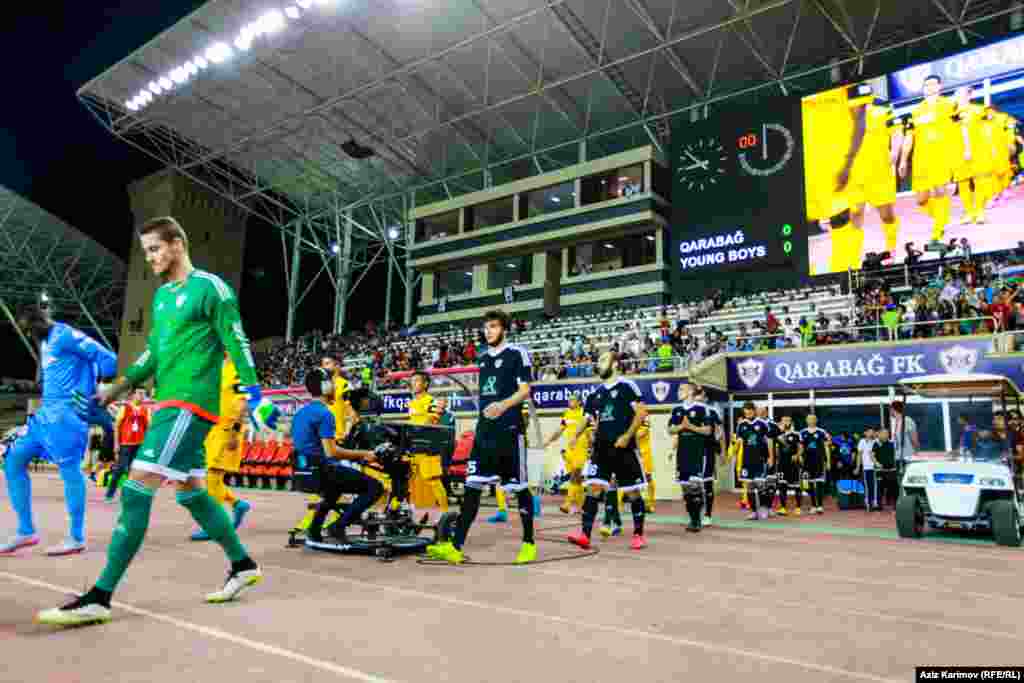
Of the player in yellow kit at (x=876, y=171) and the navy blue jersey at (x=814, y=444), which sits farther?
the player in yellow kit at (x=876, y=171)

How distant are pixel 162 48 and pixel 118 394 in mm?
32359

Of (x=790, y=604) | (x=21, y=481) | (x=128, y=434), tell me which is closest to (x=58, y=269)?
(x=128, y=434)

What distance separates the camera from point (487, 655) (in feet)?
9.98

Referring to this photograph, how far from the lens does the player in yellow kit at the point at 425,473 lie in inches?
424

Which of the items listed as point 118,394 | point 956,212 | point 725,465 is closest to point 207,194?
point 725,465

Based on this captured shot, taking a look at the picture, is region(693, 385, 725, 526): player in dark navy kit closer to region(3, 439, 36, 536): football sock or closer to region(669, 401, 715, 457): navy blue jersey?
region(669, 401, 715, 457): navy blue jersey

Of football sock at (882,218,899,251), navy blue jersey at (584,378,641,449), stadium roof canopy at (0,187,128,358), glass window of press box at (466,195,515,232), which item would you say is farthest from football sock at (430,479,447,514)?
stadium roof canopy at (0,187,128,358)

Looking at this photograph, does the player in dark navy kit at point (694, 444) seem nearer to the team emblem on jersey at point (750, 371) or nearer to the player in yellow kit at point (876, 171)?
the team emblem on jersey at point (750, 371)

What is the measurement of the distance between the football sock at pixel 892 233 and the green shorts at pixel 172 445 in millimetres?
22331

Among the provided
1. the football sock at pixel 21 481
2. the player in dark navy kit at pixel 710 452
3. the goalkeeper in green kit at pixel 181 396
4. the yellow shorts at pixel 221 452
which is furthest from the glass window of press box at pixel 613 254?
the goalkeeper in green kit at pixel 181 396

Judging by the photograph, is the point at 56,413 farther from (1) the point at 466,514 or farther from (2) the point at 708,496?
(2) the point at 708,496

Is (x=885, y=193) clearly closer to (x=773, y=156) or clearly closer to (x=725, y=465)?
(x=773, y=156)

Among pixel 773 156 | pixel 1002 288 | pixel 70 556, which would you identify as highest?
pixel 773 156

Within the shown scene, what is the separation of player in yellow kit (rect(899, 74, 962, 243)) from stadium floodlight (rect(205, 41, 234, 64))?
26.6 m
